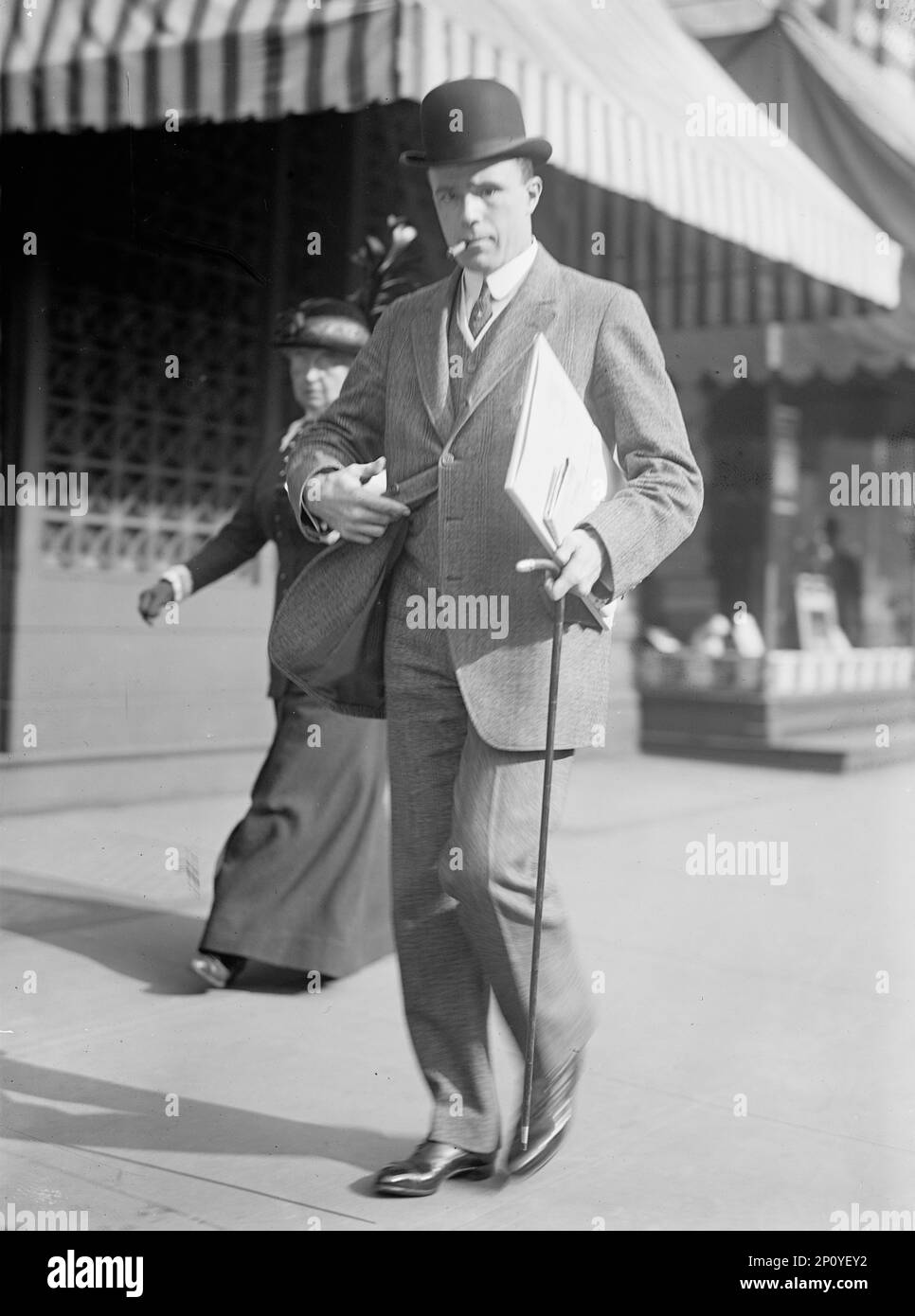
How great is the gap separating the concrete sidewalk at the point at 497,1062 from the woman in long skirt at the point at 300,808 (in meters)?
0.14

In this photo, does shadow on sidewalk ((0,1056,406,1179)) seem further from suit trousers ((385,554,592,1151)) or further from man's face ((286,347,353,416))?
man's face ((286,347,353,416))

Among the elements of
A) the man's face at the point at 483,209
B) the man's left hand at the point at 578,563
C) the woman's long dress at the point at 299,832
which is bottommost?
the woman's long dress at the point at 299,832

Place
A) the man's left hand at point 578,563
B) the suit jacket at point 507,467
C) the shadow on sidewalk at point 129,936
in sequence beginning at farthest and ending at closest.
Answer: the shadow on sidewalk at point 129,936 → the suit jacket at point 507,467 → the man's left hand at point 578,563

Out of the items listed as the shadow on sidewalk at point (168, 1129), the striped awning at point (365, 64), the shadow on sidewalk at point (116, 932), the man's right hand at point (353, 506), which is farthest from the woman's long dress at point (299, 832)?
the man's right hand at point (353, 506)

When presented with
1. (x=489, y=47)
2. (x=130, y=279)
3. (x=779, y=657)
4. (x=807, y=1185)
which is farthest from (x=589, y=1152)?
(x=779, y=657)

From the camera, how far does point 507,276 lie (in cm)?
280

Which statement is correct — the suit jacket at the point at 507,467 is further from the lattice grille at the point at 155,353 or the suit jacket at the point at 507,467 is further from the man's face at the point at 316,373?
the lattice grille at the point at 155,353

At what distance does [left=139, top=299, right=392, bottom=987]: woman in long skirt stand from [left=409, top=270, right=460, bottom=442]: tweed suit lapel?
4.14 feet

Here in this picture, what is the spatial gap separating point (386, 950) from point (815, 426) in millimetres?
10727

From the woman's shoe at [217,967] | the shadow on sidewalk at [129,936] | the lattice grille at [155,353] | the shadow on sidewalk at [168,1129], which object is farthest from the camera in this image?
the lattice grille at [155,353]

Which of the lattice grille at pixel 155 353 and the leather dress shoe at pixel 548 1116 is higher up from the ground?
the lattice grille at pixel 155 353

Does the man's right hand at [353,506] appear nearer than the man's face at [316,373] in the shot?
Yes

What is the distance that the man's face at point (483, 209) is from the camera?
2.73 m

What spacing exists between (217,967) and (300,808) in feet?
1.58
